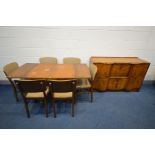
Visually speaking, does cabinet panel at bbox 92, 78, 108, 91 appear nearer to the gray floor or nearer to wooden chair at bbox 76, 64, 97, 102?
the gray floor

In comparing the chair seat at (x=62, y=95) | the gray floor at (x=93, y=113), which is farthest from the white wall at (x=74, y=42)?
the chair seat at (x=62, y=95)

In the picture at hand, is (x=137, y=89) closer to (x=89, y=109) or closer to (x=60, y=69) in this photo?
(x=89, y=109)

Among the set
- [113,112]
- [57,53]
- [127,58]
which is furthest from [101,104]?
[57,53]

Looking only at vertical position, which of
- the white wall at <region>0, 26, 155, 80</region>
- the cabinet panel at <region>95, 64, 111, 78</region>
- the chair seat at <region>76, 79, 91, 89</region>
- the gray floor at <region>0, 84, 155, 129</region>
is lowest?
the gray floor at <region>0, 84, 155, 129</region>

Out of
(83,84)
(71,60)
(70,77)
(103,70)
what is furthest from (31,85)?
(103,70)

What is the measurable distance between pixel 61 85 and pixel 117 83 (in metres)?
1.63

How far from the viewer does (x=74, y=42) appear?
302cm

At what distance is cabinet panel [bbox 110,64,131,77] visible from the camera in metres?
2.75

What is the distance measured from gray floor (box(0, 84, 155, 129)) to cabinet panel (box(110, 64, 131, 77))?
1.72 feet

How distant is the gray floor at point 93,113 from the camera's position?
2109 millimetres

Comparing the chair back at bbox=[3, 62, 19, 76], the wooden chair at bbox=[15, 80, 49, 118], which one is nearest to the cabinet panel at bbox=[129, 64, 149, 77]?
the wooden chair at bbox=[15, 80, 49, 118]

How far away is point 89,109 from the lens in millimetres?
2480

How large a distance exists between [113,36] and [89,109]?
1878 mm

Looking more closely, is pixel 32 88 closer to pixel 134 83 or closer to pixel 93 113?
pixel 93 113
